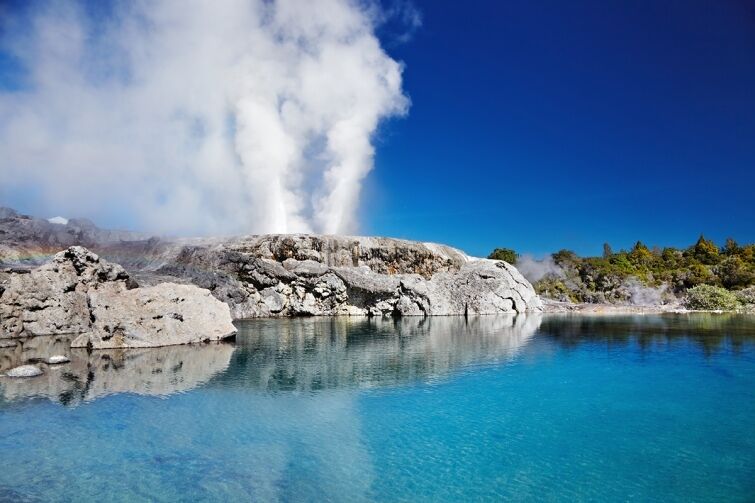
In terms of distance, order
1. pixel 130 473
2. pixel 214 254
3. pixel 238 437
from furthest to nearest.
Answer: pixel 214 254
pixel 238 437
pixel 130 473

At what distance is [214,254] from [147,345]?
1204 inches

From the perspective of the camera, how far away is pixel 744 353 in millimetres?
29531

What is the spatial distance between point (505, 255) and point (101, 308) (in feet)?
297

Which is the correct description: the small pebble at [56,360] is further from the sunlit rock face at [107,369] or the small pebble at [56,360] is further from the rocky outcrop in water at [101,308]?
the rocky outcrop in water at [101,308]

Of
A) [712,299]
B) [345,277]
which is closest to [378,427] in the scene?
[345,277]

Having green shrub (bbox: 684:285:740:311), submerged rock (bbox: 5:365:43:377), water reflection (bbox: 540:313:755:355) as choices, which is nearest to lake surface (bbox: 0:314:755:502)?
submerged rock (bbox: 5:365:43:377)

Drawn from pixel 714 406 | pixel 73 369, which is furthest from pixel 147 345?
pixel 714 406

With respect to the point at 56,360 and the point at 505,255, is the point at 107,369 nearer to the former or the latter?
the point at 56,360

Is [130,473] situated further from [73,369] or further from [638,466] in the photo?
[73,369]

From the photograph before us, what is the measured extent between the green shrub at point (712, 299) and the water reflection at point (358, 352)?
1534 inches

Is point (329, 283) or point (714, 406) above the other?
point (329, 283)

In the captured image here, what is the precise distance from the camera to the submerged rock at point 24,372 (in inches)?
862

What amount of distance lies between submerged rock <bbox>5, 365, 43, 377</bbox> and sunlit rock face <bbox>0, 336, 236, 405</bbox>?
364 millimetres

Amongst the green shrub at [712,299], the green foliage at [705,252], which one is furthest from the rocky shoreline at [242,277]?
the green foliage at [705,252]
